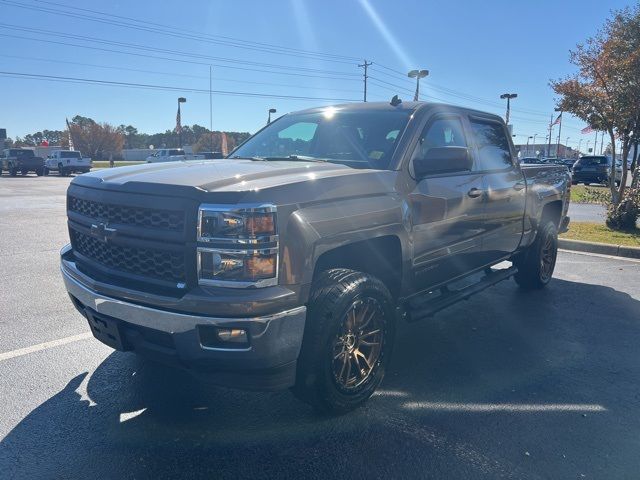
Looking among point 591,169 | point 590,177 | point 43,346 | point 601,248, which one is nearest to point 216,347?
point 43,346

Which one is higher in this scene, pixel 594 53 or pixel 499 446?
pixel 594 53

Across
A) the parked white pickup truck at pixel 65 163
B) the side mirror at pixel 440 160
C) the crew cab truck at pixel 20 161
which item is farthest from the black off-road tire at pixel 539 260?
the crew cab truck at pixel 20 161

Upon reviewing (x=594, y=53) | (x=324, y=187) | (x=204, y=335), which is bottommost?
(x=204, y=335)

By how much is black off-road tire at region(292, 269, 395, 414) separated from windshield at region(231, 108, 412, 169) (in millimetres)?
957

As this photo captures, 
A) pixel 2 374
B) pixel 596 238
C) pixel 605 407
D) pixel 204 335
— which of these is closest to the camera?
pixel 204 335

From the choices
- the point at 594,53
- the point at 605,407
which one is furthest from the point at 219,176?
the point at 594,53

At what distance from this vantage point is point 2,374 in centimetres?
367

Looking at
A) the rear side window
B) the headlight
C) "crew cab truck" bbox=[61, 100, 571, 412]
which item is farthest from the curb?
the rear side window

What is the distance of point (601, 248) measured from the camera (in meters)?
8.80

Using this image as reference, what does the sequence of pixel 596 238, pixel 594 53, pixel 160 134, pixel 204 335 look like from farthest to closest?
pixel 160 134, pixel 594 53, pixel 596 238, pixel 204 335

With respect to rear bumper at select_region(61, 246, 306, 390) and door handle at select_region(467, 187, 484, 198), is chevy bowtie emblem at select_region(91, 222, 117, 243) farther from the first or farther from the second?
door handle at select_region(467, 187, 484, 198)

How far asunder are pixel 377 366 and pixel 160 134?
4715 inches

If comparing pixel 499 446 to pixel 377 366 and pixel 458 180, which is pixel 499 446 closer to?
pixel 377 366

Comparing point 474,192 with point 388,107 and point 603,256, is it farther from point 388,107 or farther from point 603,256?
point 603,256
